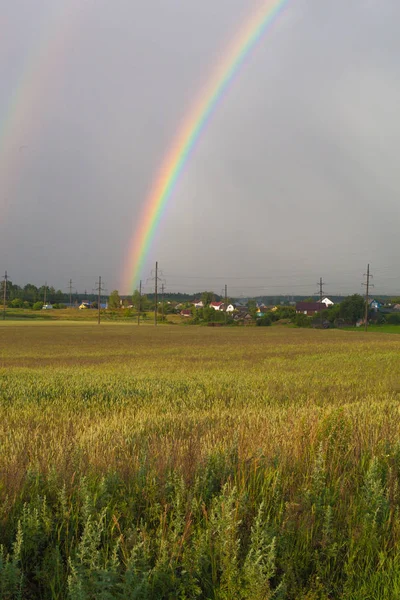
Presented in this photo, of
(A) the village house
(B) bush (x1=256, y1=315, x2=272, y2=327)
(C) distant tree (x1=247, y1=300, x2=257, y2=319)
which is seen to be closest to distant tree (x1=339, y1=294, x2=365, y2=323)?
(B) bush (x1=256, y1=315, x2=272, y2=327)

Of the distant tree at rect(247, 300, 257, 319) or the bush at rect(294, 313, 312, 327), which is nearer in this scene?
the bush at rect(294, 313, 312, 327)

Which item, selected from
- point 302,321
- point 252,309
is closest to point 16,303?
point 252,309

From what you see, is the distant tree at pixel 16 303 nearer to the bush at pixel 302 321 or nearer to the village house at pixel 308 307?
the village house at pixel 308 307

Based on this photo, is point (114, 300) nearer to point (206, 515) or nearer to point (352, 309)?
point (352, 309)

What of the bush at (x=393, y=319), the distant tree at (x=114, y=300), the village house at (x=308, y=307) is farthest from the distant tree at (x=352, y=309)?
the distant tree at (x=114, y=300)

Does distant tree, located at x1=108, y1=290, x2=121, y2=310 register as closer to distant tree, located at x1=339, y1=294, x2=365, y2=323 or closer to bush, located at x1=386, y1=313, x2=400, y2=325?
distant tree, located at x1=339, y1=294, x2=365, y2=323

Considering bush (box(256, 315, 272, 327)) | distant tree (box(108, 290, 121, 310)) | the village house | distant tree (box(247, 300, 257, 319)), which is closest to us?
bush (box(256, 315, 272, 327))

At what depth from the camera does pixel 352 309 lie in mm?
109125

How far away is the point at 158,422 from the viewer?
7.43 m

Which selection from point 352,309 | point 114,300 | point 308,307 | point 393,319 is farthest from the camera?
point 114,300

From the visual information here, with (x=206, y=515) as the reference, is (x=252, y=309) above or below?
below

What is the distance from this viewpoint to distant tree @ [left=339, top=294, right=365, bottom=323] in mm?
109125

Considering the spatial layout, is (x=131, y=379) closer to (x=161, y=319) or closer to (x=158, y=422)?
(x=158, y=422)

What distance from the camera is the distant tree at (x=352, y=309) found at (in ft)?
358
